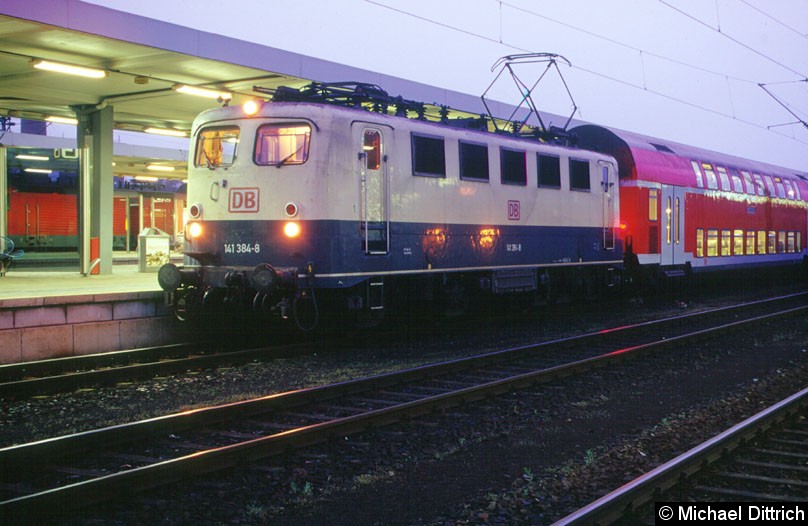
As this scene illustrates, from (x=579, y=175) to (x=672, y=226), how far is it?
212 inches

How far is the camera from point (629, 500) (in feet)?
17.0

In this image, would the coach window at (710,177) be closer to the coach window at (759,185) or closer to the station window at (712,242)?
the station window at (712,242)

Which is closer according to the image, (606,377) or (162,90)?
(606,377)

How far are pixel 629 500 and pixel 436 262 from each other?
8478 mm

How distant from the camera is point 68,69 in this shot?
1465 centimetres

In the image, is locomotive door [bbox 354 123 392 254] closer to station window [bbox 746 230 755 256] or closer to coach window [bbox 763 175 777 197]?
station window [bbox 746 230 755 256]

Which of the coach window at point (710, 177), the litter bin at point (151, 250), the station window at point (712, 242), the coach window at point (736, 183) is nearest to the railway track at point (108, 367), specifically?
the litter bin at point (151, 250)

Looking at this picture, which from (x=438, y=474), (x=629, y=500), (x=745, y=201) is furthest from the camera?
(x=745, y=201)

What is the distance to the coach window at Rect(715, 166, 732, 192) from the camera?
24695mm

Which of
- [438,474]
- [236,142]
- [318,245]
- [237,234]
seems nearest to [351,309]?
[318,245]

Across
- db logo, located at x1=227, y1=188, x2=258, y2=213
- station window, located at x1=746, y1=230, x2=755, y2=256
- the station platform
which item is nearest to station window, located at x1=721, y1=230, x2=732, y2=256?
station window, located at x1=746, y1=230, x2=755, y2=256

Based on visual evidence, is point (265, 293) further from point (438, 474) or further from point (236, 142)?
point (438, 474)

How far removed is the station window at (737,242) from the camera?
985 inches

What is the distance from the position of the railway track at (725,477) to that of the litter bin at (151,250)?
1681cm
